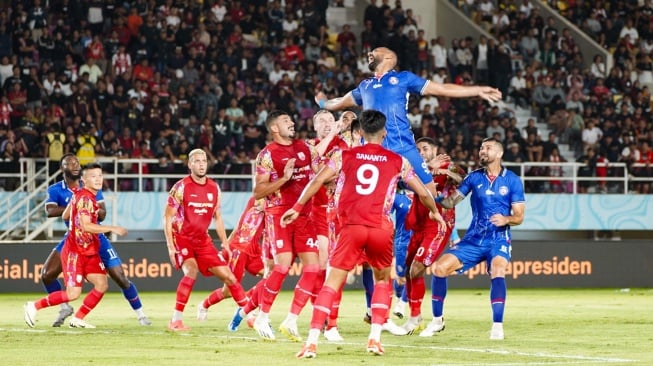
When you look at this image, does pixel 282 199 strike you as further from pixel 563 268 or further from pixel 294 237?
pixel 563 268

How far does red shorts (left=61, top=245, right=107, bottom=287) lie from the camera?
16.7 m

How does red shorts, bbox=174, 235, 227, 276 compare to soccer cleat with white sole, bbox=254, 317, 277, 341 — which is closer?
soccer cleat with white sole, bbox=254, 317, 277, 341

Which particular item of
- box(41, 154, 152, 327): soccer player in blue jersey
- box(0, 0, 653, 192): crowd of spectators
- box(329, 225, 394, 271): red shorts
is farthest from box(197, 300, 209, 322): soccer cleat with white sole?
box(0, 0, 653, 192): crowd of spectators

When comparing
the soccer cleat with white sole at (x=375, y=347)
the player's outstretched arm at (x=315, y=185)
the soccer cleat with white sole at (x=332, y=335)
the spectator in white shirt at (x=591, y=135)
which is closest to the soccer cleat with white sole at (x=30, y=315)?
the soccer cleat with white sole at (x=332, y=335)

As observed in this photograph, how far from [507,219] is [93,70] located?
17.9m

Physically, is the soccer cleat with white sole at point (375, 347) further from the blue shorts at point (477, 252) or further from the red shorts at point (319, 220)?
the blue shorts at point (477, 252)

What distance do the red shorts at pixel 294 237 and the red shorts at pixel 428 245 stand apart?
6.99 feet

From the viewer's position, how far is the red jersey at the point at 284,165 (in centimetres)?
1468

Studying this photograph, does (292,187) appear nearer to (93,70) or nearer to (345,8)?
(93,70)

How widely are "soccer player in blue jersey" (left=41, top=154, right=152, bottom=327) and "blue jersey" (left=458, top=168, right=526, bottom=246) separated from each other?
4.63 meters

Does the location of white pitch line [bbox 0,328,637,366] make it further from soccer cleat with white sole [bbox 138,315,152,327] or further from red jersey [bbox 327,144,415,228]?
red jersey [bbox 327,144,415,228]

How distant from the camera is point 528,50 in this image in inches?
1469

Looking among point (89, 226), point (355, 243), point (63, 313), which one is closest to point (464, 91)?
point (355, 243)

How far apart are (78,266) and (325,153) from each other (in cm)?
384
